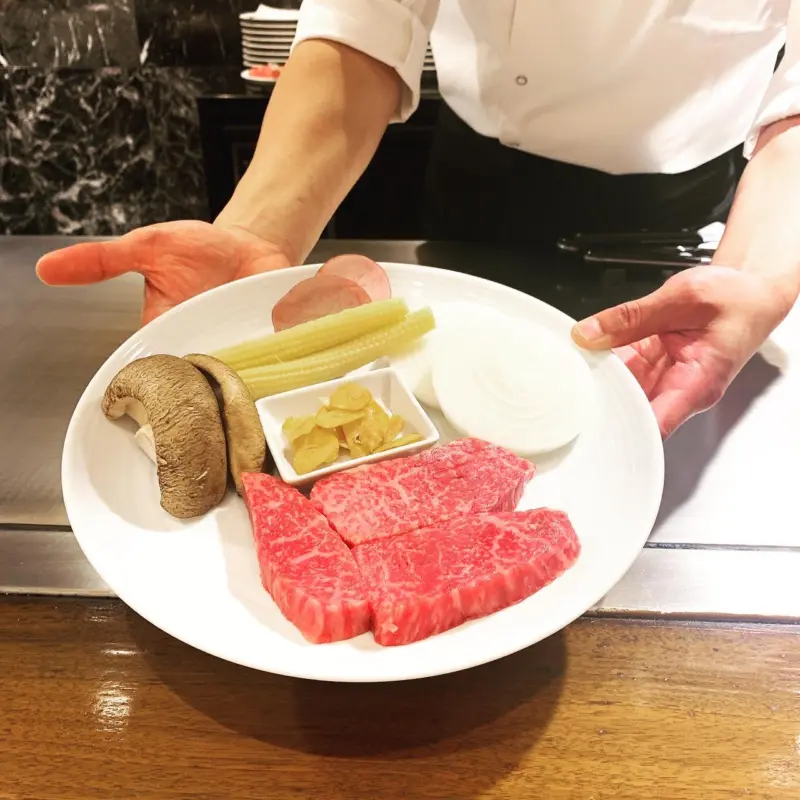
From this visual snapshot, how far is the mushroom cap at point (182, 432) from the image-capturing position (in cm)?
98

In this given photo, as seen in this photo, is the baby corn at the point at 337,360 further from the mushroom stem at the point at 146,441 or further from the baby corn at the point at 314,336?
the mushroom stem at the point at 146,441

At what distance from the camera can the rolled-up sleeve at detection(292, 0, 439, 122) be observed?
5.25 feet

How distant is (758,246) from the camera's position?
1435mm

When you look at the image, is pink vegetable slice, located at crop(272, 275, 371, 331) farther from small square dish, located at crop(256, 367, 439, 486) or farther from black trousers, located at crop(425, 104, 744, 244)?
black trousers, located at crop(425, 104, 744, 244)

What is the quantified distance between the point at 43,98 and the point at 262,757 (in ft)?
12.1

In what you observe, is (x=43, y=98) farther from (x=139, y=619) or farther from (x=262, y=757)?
(x=262, y=757)

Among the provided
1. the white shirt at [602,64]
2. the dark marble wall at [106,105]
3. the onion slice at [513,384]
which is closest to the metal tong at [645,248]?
the white shirt at [602,64]

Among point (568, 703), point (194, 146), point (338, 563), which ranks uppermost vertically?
point (338, 563)

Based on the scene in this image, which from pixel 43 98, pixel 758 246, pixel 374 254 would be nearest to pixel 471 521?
pixel 758 246

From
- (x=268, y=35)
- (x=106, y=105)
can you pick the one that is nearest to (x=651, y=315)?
(x=268, y=35)

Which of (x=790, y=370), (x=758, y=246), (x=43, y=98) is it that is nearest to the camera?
(x=758, y=246)

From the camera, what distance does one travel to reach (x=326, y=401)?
1210mm

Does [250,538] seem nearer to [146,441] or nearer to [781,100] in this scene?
[146,441]

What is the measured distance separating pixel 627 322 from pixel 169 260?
893 millimetres
